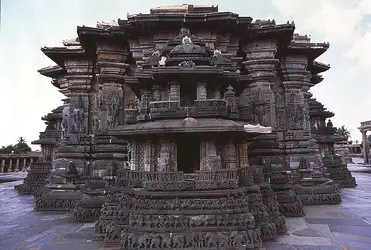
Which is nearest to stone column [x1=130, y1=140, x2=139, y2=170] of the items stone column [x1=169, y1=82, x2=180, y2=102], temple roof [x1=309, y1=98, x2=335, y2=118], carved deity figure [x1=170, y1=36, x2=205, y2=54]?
stone column [x1=169, y1=82, x2=180, y2=102]

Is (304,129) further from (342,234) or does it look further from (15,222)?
(15,222)

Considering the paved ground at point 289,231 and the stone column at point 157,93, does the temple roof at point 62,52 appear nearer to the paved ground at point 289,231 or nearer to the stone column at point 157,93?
the stone column at point 157,93

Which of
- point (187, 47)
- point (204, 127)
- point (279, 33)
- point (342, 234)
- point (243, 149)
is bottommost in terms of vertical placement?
point (342, 234)

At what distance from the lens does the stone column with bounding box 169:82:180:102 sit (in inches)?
252

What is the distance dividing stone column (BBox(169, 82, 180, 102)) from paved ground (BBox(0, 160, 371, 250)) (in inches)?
Result: 144

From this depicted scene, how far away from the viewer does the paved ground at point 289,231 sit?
5734mm

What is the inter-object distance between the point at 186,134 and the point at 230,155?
1125mm

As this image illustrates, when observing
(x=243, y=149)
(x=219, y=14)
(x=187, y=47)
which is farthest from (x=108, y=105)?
(x=243, y=149)

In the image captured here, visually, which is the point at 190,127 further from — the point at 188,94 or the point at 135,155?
the point at 135,155

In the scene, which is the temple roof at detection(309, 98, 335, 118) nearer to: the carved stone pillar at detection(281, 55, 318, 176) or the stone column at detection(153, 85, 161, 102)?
the carved stone pillar at detection(281, 55, 318, 176)

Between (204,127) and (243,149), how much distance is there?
151 centimetres

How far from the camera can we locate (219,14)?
8719mm

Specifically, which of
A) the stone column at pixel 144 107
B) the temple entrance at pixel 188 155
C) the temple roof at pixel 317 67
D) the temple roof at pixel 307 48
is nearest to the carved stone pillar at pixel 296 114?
the temple roof at pixel 307 48

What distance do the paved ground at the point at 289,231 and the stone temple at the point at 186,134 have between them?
437 mm
